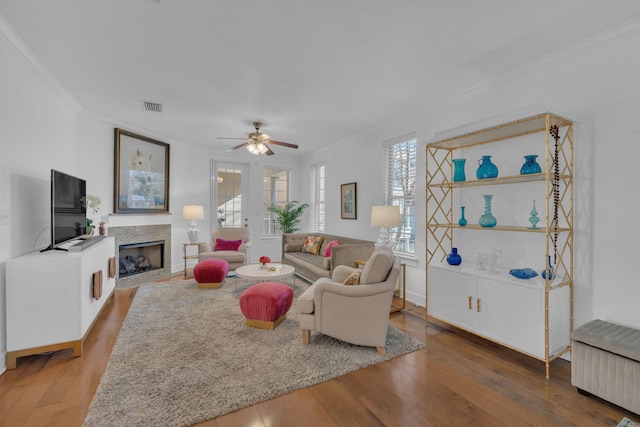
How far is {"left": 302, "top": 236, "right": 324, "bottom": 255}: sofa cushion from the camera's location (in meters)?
5.52

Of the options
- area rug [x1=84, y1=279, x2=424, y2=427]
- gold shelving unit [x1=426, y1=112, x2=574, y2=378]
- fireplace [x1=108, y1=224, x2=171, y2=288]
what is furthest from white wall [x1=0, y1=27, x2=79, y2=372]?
gold shelving unit [x1=426, y1=112, x2=574, y2=378]

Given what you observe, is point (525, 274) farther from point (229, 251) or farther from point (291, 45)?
point (229, 251)

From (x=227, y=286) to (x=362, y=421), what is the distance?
352 cm

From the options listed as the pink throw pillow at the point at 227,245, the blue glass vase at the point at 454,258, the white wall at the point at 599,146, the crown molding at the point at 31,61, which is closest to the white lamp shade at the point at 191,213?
the pink throw pillow at the point at 227,245

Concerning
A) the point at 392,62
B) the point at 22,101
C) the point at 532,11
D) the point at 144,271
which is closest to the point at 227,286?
the point at 144,271

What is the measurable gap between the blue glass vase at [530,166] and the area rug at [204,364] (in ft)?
6.19

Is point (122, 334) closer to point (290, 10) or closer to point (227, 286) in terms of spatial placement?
point (227, 286)

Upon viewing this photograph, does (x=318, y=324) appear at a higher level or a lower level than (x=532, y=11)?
lower

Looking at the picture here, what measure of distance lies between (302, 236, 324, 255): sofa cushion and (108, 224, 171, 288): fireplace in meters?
2.62

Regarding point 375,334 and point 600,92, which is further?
point 375,334

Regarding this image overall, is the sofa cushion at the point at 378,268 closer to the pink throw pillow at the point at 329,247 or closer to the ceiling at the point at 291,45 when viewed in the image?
the ceiling at the point at 291,45

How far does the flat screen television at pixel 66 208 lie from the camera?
9.16ft

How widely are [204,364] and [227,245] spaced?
3.43m

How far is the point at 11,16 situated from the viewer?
223 centimetres
